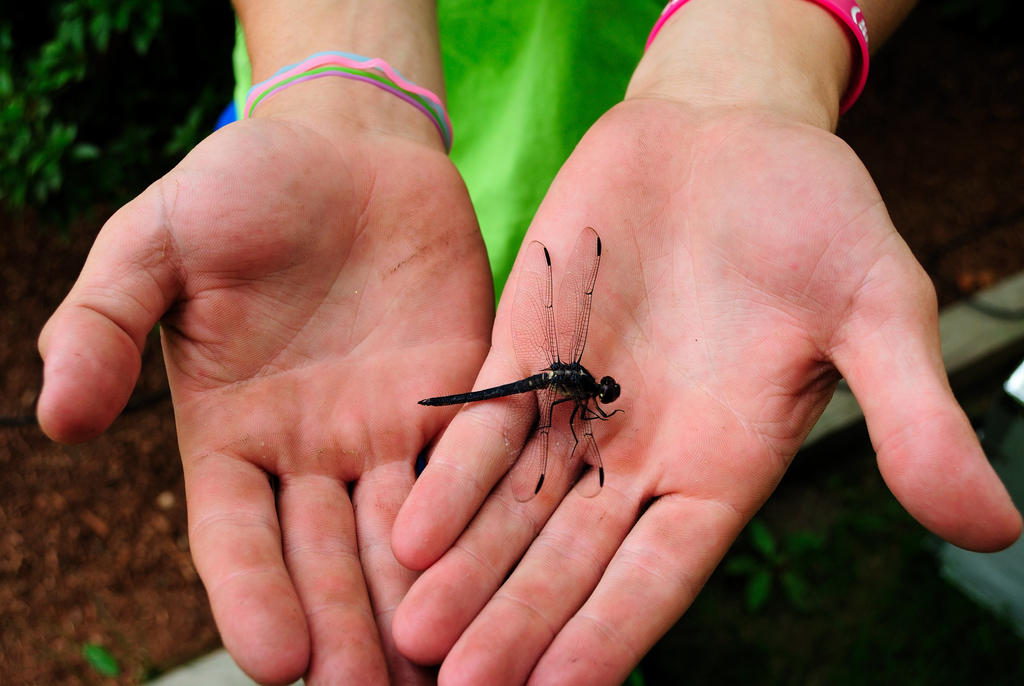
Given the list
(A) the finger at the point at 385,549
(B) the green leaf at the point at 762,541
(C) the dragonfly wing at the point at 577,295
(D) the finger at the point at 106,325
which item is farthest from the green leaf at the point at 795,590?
(D) the finger at the point at 106,325

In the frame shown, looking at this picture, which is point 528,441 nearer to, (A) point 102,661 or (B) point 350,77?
(B) point 350,77

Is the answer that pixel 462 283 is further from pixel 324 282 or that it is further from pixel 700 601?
pixel 700 601

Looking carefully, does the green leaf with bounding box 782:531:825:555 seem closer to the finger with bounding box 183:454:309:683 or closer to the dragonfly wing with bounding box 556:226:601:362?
the dragonfly wing with bounding box 556:226:601:362

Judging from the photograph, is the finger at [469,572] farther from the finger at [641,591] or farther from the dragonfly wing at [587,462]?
the finger at [641,591]

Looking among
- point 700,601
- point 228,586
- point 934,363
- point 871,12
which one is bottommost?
point 700,601

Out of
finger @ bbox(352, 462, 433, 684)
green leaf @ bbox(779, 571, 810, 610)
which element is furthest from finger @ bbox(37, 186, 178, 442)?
green leaf @ bbox(779, 571, 810, 610)

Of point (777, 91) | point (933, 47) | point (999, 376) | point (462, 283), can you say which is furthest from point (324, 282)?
point (933, 47)
